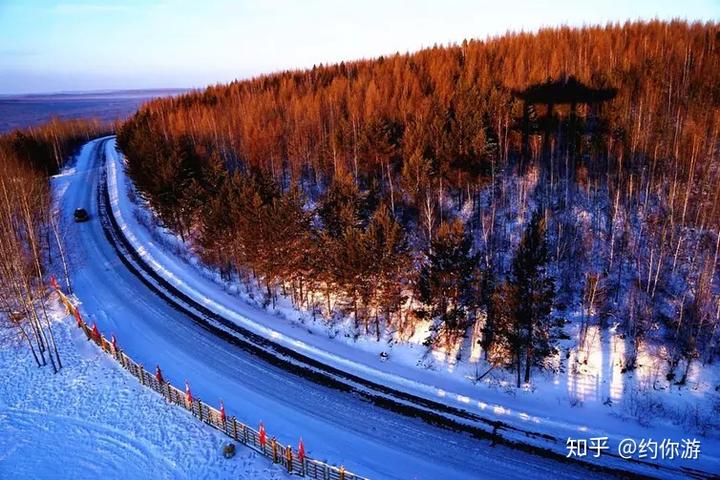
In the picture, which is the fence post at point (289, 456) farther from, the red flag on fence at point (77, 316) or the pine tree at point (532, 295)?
the red flag on fence at point (77, 316)

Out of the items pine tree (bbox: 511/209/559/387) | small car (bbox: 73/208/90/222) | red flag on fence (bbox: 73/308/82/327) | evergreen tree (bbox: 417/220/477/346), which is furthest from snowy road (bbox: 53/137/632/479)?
small car (bbox: 73/208/90/222)

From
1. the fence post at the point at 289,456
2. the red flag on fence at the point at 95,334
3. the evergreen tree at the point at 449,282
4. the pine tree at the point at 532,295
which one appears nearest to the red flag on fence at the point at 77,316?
the red flag on fence at the point at 95,334

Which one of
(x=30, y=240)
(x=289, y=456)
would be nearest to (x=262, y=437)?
(x=289, y=456)

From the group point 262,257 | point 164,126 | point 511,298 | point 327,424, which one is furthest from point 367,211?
point 164,126

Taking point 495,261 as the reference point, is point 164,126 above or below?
above

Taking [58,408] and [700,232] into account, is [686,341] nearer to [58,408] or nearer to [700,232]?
[700,232]
